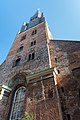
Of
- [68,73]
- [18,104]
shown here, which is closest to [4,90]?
[18,104]

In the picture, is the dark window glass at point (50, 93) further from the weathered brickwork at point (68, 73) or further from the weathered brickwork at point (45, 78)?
the weathered brickwork at point (68, 73)

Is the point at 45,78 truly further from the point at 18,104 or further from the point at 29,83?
the point at 18,104

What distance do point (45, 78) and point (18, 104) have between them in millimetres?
2882

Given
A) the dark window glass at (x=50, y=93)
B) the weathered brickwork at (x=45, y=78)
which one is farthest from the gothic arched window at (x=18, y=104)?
the dark window glass at (x=50, y=93)

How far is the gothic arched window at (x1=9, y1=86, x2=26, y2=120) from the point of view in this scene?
995cm

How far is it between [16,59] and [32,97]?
6856 mm

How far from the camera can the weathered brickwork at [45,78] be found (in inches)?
331

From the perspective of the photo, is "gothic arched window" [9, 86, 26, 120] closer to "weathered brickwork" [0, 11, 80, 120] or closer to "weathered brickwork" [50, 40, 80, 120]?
"weathered brickwork" [0, 11, 80, 120]

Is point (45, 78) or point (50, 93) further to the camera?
point (45, 78)

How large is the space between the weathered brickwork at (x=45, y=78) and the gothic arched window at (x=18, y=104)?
0.21 m

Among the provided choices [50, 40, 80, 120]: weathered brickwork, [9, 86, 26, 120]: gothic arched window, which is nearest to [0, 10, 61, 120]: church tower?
[9, 86, 26, 120]: gothic arched window

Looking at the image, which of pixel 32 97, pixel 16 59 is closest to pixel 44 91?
pixel 32 97

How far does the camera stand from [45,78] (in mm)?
10164

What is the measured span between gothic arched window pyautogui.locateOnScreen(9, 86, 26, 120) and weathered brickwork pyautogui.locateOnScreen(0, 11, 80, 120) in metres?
0.21
